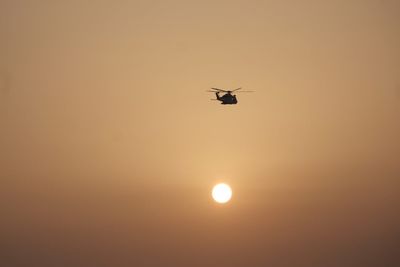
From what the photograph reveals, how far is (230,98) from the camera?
71500 millimetres
